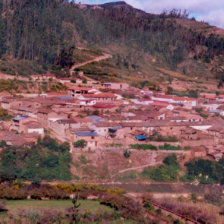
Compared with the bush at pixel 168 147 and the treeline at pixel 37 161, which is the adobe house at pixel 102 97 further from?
the treeline at pixel 37 161

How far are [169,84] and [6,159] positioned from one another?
2054 cm

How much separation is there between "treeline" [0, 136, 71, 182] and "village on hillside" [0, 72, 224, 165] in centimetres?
51

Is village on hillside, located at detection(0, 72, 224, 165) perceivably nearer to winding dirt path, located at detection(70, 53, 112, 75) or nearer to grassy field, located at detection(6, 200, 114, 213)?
grassy field, located at detection(6, 200, 114, 213)

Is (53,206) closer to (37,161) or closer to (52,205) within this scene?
(52,205)

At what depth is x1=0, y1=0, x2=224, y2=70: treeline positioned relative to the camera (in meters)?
31.8

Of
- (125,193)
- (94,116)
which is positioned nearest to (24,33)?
(94,116)

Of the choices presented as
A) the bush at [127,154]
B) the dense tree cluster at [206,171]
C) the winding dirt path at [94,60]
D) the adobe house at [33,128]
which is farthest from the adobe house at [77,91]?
the dense tree cluster at [206,171]

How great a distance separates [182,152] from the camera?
17.5 meters

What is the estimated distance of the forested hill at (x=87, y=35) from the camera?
31.9 metres

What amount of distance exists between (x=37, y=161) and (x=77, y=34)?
87.7ft

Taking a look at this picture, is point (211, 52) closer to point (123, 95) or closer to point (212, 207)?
point (123, 95)

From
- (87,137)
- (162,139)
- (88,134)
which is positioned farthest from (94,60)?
(87,137)

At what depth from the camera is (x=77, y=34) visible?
40562mm

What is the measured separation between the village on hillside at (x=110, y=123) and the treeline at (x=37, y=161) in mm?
511
